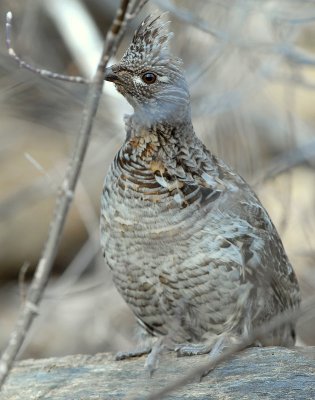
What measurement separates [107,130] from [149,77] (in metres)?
3.24

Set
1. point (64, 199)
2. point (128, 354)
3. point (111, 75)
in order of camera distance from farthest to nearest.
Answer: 1. point (128, 354)
2. point (111, 75)
3. point (64, 199)

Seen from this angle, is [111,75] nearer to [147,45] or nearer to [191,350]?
[147,45]

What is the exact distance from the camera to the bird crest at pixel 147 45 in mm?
4230

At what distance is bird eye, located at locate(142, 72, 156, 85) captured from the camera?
430cm

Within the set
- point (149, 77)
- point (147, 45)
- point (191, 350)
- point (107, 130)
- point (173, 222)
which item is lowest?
point (107, 130)

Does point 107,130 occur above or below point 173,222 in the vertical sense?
below

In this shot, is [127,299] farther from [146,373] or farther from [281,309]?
[281,309]

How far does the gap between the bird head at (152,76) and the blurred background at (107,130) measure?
0.74m

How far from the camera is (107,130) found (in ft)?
24.7

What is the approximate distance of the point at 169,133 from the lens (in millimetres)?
4406

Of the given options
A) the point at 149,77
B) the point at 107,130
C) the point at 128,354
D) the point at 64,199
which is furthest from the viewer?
the point at 107,130

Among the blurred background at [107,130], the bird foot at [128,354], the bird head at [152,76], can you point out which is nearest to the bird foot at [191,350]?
the bird foot at [128,354]

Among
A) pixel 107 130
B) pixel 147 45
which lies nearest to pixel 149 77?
pixel 147 45

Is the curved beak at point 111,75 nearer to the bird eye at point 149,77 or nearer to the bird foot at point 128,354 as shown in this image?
the bird eye at point 149,77
